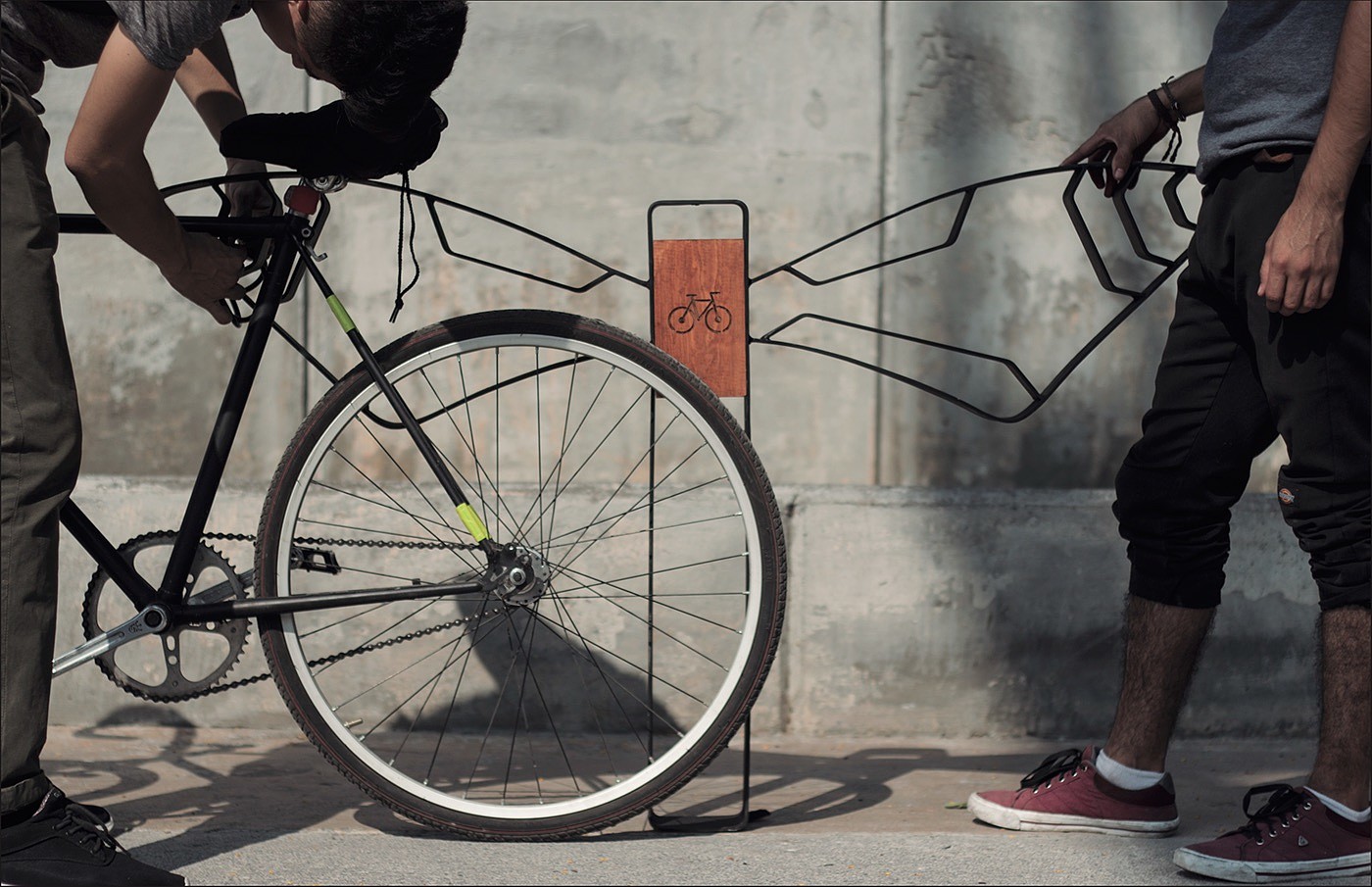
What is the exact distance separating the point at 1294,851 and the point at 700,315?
4.88 ft

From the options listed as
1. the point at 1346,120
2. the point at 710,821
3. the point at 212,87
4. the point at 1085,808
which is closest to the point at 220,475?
the point at 212,87

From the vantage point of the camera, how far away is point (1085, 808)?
8.91 feet

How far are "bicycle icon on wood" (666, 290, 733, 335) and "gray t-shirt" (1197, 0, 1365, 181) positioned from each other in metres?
0.97

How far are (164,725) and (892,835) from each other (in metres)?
1.99

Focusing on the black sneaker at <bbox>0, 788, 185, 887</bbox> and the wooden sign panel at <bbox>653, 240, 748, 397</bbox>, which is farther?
the wooden sign panel at <bbox>653, 240, 748, 397</bbox>

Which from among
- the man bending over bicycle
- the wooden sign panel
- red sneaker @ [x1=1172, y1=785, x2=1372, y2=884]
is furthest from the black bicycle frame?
red sneaker @ [x1=1172, y1=785, x2=1372, y2=884]

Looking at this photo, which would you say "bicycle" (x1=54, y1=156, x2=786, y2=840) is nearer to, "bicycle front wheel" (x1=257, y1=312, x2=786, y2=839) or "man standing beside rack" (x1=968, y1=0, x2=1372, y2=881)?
"bicycle front wheel" (x1=257, y1=312, x2=786, y2=839)

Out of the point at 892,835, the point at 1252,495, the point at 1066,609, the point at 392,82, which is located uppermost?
the point at 392,82

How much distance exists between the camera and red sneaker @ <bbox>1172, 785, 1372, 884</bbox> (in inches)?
96.0

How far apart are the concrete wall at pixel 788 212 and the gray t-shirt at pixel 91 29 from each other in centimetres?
156

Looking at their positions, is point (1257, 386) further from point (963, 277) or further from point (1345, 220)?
point (963, 277)

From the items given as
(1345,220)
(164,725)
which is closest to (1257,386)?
(1345,220)

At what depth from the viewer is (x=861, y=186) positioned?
4.00m

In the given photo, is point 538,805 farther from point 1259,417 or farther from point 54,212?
point 1259,417
